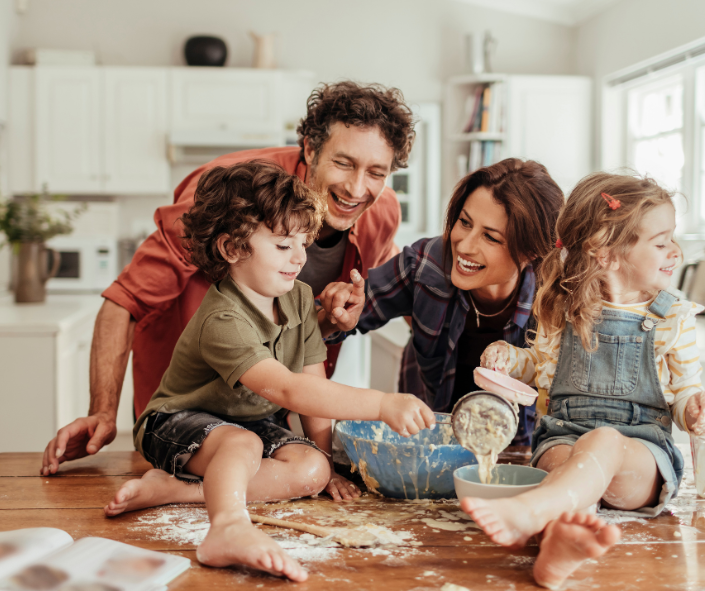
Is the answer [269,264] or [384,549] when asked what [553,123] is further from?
[384,549]

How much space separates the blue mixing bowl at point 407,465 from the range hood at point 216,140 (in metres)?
3.50

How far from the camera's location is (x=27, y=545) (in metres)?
0.88

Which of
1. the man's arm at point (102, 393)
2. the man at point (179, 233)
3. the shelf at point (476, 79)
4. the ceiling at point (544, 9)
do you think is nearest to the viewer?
the man's arm at point (102, 393)

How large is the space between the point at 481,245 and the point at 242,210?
510 millimetres

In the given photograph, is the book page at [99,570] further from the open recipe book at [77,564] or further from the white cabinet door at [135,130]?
the white cabinet door at [135,130]

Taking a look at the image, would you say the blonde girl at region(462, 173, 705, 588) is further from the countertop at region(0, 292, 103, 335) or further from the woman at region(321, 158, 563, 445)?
the countertop at region(0, 292, 103, 335)

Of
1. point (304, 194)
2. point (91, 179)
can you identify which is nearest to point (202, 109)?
point (91, 179)

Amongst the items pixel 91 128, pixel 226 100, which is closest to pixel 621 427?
pixel 226 100

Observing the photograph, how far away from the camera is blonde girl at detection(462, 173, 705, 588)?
3.52ft

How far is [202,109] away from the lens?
175 inches

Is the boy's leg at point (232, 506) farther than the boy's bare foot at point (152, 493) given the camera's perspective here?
No

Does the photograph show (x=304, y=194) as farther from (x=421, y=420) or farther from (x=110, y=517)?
(x=110, y=517)

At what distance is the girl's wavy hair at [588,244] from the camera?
120 centimetres

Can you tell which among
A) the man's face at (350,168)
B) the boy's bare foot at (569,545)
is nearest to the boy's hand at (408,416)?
the boy's bare foot at (569,545)
